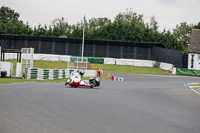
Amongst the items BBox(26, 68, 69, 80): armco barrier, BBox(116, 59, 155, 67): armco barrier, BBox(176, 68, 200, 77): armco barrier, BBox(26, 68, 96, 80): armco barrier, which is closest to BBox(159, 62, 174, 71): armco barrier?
BBox(176, 68, 200, 77): armco barrier

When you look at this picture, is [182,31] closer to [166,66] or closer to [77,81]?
[166,66]

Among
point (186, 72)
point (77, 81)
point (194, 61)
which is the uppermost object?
point (194, 61)

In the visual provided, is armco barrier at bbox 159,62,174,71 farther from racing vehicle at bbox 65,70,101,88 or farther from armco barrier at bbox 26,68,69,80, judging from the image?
racing vehicle at bbox 65,70,101,88

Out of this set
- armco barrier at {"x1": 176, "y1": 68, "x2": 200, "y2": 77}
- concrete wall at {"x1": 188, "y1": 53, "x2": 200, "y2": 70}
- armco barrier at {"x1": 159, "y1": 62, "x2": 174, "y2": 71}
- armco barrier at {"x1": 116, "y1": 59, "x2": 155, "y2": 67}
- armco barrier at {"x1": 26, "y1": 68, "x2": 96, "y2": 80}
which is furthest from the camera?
armco barrier at {"x1": 116, "y1": 59, "x2": 155, "y2": 67}

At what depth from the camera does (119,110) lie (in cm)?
1199

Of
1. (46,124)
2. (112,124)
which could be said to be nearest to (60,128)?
(46,124)

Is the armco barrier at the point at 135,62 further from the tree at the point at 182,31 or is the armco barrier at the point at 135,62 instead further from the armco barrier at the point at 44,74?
the tree at the point at 182,31

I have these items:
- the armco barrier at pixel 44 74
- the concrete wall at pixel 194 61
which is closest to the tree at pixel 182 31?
the concrete wall at pixel 194 61

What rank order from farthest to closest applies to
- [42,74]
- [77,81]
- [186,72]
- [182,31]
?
[182,31] < [186,72] < [42,74] < [77,81]

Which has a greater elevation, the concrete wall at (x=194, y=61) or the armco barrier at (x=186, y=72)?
the concrete wall at (x=194, y=61)

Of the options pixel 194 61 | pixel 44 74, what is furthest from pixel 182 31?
pixel 44 74

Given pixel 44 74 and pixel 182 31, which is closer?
pixel 44 74

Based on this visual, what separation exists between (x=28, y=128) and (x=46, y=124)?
24.4 inches

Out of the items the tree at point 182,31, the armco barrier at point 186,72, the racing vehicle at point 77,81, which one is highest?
the tree at point 182,31
